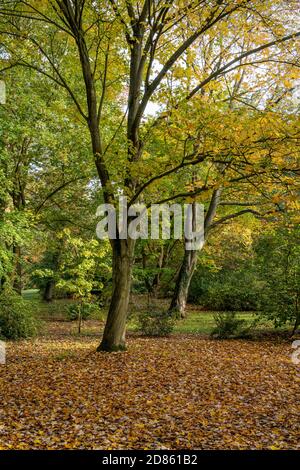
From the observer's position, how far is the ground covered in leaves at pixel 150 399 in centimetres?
487

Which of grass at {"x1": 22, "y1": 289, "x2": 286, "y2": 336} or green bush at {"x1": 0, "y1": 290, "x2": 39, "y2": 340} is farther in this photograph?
grass at {"x1": 22, "y1": 289, "x2": 286, "y2": 336}

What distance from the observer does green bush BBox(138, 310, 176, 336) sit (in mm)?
13594

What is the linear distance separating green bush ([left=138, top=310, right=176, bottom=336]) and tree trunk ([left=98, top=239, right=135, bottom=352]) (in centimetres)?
379

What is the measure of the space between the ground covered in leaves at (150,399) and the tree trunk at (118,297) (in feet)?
1.28

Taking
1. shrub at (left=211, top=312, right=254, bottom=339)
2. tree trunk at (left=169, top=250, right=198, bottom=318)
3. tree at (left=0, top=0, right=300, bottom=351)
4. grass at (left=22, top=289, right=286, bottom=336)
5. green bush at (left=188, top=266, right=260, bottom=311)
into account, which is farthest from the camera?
green bush at (left=188, top=266, right=260, bottom=311)

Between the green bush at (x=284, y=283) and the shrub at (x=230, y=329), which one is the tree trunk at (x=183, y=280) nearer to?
the shrub at (x=230, y=329)

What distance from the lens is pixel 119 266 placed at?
9867 mm

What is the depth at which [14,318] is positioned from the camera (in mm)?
13281

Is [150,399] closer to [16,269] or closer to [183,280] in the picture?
[183,280]

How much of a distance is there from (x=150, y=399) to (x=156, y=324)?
7298 mm

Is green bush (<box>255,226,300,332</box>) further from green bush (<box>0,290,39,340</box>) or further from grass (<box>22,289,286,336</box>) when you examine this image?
green bush (<box>0,290,39,340</box>)

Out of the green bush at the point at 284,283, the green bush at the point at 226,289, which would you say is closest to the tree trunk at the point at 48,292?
the green bush at the point at 226,289

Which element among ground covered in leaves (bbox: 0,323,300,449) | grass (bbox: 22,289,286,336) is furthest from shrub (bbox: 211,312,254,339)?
ground covered in leaves (bbox: 0,323,300,449)

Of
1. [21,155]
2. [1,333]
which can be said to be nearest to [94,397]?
[1,333]
